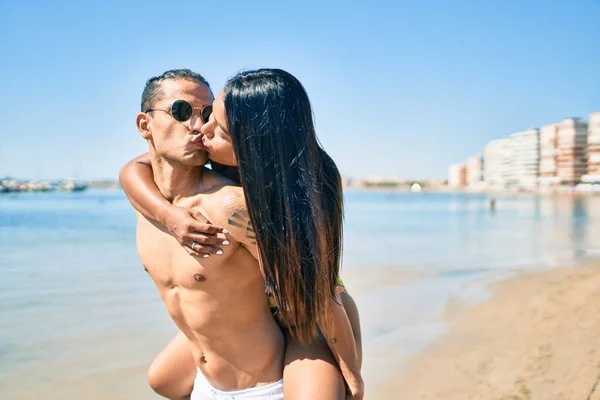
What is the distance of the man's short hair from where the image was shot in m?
2.19

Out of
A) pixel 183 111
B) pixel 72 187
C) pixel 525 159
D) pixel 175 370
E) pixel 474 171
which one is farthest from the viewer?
pixel 474 171

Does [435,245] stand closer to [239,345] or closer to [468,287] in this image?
[468,287]

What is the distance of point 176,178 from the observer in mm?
2174

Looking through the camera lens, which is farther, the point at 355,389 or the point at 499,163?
the point at 499,163

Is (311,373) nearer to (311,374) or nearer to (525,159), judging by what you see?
(311,374)

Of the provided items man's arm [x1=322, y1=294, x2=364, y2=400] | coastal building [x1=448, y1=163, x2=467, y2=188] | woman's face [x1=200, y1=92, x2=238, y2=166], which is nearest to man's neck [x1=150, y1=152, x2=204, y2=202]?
woman's face [x1=200, y1=92, x2=238, y2=166]

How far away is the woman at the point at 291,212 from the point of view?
6.07ft

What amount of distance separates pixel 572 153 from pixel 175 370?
347ft

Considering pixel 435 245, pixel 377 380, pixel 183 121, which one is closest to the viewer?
pixel 183 121

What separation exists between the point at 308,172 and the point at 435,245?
54.4ft

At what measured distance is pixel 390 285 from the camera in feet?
33.3

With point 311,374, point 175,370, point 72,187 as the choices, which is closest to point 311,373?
point 311,374

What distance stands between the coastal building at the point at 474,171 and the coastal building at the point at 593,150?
51.0 m

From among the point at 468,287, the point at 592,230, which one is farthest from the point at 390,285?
the point at 592,230
